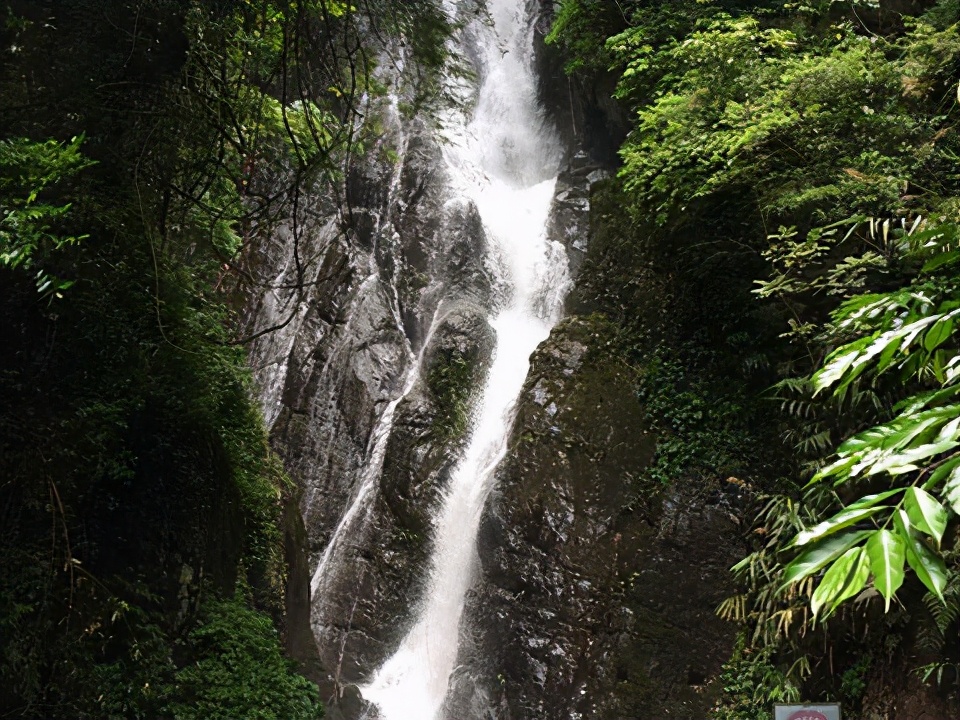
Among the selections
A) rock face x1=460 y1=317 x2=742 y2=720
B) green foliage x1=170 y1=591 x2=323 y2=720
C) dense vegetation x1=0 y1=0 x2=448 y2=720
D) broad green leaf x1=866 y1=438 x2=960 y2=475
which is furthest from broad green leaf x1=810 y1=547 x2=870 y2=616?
rock face x1=460 y1=317 x2=742 y2=720

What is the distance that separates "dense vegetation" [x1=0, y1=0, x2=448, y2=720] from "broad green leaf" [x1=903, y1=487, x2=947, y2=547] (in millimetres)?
3840

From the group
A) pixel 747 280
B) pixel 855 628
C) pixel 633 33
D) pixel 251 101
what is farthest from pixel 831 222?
pixel 251 101

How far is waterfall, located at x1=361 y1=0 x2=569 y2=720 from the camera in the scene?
9.18 m

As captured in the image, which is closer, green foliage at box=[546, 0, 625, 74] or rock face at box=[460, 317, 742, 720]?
rock face at box=[460, 317, 742, 720]

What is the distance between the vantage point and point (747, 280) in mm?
7934

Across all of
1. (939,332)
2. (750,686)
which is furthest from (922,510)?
(750,686)

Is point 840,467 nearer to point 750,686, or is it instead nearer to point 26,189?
point 26,189

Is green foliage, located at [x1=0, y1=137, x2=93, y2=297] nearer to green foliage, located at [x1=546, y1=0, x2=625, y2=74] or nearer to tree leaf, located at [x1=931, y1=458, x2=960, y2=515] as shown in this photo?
tree leaf, located at [x1=931, y1=458, x2=960, y2=515]

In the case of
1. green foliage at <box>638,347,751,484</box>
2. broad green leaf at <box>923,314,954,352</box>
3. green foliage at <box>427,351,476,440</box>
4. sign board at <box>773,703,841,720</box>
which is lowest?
sign board at <box>773,703,841,720</box>

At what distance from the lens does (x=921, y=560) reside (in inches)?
46.9

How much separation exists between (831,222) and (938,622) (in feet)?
11.8

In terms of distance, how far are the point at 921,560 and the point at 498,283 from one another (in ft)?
37.9

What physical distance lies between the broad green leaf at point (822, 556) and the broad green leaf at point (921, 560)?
0.17 ft

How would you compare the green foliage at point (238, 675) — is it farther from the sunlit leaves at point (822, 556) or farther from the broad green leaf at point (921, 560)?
the broad green leaf at point (921, 560)
